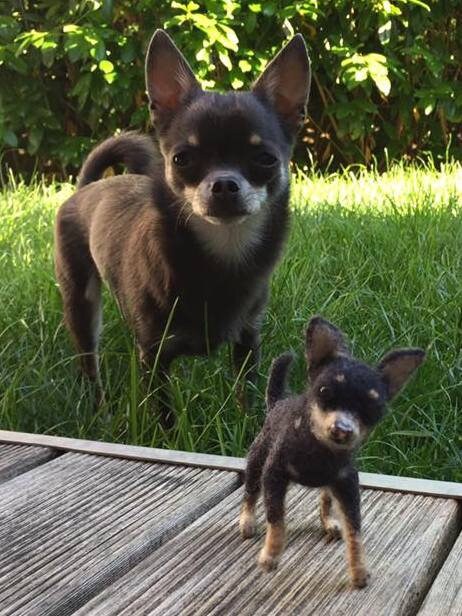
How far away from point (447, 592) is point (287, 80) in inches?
57.0

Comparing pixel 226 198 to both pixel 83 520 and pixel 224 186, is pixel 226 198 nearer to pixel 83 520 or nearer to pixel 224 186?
pixel 224 186

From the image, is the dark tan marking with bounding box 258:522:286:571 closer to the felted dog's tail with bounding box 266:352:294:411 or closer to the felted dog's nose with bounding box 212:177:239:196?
the felted dog's tail with bounding box 266:352:294:411

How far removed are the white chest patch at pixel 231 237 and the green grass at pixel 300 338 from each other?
32cm

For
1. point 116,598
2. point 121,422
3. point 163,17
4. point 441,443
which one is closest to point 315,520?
point 116,598

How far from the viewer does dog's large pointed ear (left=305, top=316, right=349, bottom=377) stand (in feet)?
3.21

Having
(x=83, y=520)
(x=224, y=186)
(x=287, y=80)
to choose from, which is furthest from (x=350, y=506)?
(x=287, y=80)

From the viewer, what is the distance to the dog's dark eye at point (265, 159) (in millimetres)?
1979

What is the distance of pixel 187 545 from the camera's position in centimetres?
118

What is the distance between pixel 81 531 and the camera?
1233mm

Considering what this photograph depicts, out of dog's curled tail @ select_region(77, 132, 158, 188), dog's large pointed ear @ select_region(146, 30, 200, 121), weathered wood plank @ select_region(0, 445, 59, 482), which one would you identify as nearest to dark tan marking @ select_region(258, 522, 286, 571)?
weathered wood plank @ select_region(0, 445, 59, 482)

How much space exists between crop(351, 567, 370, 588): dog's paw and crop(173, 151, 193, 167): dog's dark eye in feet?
3.88

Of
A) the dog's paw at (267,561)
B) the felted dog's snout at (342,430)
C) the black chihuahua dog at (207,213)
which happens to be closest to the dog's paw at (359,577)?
the dog's paw at (267,561)

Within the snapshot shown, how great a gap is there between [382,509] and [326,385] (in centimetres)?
43

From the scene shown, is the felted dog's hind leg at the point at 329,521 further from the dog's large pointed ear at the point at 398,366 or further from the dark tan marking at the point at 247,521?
the dog's large pointed ear at the point at 398,366
